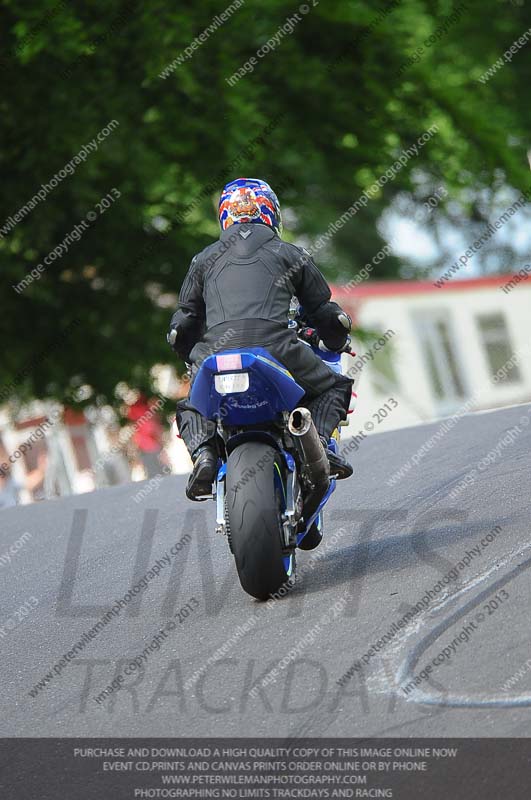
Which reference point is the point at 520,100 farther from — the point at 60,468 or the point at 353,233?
the point at 60,468

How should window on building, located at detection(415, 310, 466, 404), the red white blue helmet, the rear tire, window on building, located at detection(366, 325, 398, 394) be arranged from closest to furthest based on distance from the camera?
the rear tire → the red white blue helmet → window on building, located at detection(366, 325, 398, 394) → window on building, located at detection(415, 310, 466, 404)

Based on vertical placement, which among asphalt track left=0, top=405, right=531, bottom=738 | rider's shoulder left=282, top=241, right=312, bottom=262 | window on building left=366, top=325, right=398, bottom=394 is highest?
window on building left=366, top=325, right=398, bottom=394

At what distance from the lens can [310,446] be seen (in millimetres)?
6262

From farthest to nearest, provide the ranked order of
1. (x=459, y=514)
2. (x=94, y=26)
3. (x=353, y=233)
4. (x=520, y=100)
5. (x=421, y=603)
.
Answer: (x=353, y=233) < (x=520, y=100) < (x=94, y=26) < (x=459, y=514) < (x=421, y=603)

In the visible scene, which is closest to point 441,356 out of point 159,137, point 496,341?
point 496,341

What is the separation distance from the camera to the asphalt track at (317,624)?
4676mm

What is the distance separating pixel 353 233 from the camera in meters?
44.1

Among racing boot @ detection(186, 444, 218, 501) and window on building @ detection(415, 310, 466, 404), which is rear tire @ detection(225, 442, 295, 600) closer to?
racing boot @ detection(186, 444, 218, 501)

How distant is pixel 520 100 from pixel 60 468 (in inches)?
625

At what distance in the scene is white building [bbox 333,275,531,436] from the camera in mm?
33188

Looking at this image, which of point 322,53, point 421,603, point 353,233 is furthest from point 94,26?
point 353,233

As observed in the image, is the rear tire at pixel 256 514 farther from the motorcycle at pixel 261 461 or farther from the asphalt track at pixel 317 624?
the asphalt track at pixel 317 624

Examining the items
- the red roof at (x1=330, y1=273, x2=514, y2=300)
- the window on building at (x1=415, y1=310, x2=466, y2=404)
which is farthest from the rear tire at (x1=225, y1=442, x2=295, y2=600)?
the window on building at (x1=415, y1=310, x2=466, y2=404)

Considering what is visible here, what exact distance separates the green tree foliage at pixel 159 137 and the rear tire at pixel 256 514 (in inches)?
467
